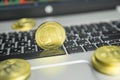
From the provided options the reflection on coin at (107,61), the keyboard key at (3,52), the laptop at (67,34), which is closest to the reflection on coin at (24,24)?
the laptop at (67,34)

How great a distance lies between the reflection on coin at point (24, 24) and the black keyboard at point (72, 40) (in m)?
0.03

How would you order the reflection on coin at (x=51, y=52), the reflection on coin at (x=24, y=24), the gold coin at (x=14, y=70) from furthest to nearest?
the reflection on coin at (x=24, y=24)
the reflection on coin at (x=51, y=52)
the gold coin at (x=14, y=70)

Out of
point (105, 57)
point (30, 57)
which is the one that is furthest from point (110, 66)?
point (30, 57)

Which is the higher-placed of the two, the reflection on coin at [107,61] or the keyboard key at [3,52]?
the reflection on coin at [107,61]

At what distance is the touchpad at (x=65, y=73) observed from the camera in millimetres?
416

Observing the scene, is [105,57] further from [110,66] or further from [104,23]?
[104,23]

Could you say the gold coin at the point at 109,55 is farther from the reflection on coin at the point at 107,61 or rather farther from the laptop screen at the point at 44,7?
the laptop screen at the point at 44,7

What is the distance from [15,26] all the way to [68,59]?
24 cm

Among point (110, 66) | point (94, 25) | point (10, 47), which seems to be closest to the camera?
point (110, 66)

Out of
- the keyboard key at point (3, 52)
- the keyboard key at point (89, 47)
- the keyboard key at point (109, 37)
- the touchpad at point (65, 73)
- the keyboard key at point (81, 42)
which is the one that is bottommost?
the touchpad at point (65, 73)

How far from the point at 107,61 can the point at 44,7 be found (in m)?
0.36

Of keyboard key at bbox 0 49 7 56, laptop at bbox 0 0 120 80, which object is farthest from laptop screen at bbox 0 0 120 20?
keyboard key at bbox 0 49 7 56

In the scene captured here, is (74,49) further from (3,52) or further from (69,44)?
(3,52)

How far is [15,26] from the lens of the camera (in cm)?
65
